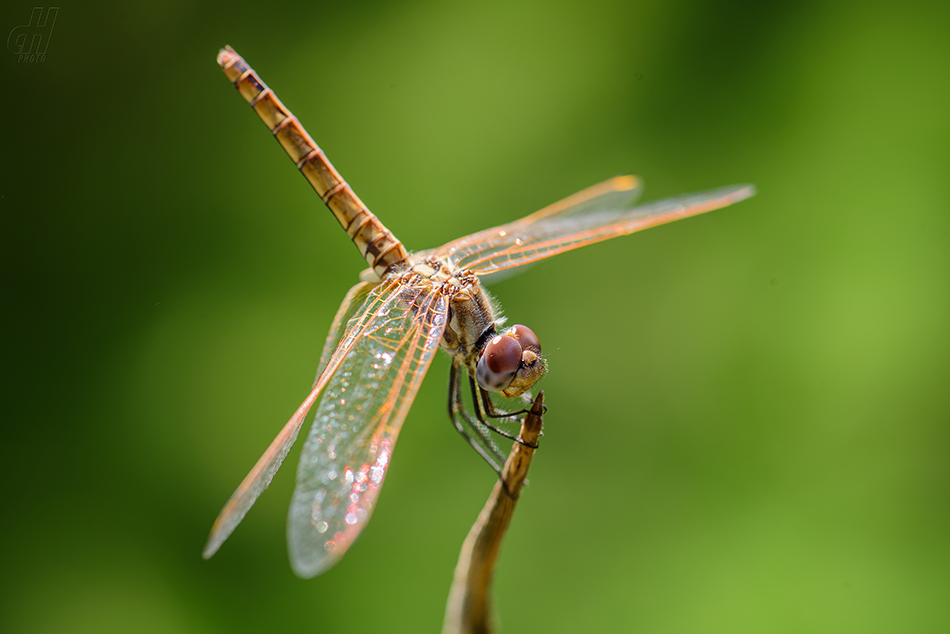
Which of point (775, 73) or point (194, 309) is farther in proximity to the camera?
point (775, 73)

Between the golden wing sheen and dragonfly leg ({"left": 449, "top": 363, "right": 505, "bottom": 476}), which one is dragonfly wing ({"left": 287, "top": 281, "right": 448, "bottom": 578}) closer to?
the golden wing sheen

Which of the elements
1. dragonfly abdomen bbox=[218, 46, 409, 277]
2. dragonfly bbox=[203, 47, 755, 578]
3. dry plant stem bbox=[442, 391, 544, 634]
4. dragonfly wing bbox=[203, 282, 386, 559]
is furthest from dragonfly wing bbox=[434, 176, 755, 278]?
dry plant stem bbox=[442, 391, 544, 634]

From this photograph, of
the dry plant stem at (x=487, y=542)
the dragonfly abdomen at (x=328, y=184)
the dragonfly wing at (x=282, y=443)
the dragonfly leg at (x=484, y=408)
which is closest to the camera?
the dragonfly wing at (x=282, y=443)

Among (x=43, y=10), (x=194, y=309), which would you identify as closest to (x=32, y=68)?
(x=43, y=10)

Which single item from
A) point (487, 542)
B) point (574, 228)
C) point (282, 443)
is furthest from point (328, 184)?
point (487, 542)

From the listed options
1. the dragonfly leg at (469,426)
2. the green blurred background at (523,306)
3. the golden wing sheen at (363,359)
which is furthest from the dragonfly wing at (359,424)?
the green blurred background at (523,306)

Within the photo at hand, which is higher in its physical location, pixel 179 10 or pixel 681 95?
pixel 179 10

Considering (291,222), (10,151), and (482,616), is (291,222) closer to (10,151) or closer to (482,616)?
(10,151)

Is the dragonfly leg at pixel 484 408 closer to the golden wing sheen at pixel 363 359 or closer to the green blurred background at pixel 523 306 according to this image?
the golden wing sheen at pixel 363 359
